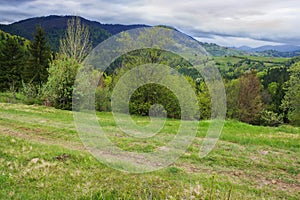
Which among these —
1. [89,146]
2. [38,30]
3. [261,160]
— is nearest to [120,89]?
[89,146]

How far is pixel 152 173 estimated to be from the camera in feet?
26.3

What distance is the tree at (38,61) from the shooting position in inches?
2109

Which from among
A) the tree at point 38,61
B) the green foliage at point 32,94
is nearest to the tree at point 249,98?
the green foliage at point 32,94

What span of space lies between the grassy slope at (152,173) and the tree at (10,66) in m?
52.0

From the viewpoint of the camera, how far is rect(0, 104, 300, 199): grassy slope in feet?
19.3

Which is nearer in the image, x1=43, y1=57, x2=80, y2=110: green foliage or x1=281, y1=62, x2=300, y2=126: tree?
x1=43, y1=57, x2=80, y2=110: green foliage

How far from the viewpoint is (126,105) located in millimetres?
30516

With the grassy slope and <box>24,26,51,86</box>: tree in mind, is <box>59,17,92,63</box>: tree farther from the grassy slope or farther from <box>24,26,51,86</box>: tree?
the grassy slope

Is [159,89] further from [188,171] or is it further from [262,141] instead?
[188,171]

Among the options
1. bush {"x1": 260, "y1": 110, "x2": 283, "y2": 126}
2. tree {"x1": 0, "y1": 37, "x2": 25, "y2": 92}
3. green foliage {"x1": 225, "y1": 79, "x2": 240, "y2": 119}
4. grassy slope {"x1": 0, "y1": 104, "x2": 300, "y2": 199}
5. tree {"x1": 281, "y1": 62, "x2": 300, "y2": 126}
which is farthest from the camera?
tree {"x1": 0, "y1": 37, "x2": 25, "y2": 92}

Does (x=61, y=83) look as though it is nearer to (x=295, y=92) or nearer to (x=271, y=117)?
(x=271, y=117)

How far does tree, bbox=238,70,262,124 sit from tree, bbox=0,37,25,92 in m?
47.6

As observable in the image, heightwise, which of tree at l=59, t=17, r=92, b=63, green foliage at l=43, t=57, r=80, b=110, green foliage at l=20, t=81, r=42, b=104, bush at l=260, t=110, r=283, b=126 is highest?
tree at l=59, t=17, r=92, b=63

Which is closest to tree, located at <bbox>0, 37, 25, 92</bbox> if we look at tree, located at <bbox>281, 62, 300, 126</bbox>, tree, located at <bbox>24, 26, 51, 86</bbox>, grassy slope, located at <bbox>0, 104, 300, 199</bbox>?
tree, located at <bbox>24, 26, 51, 86</bbox>
